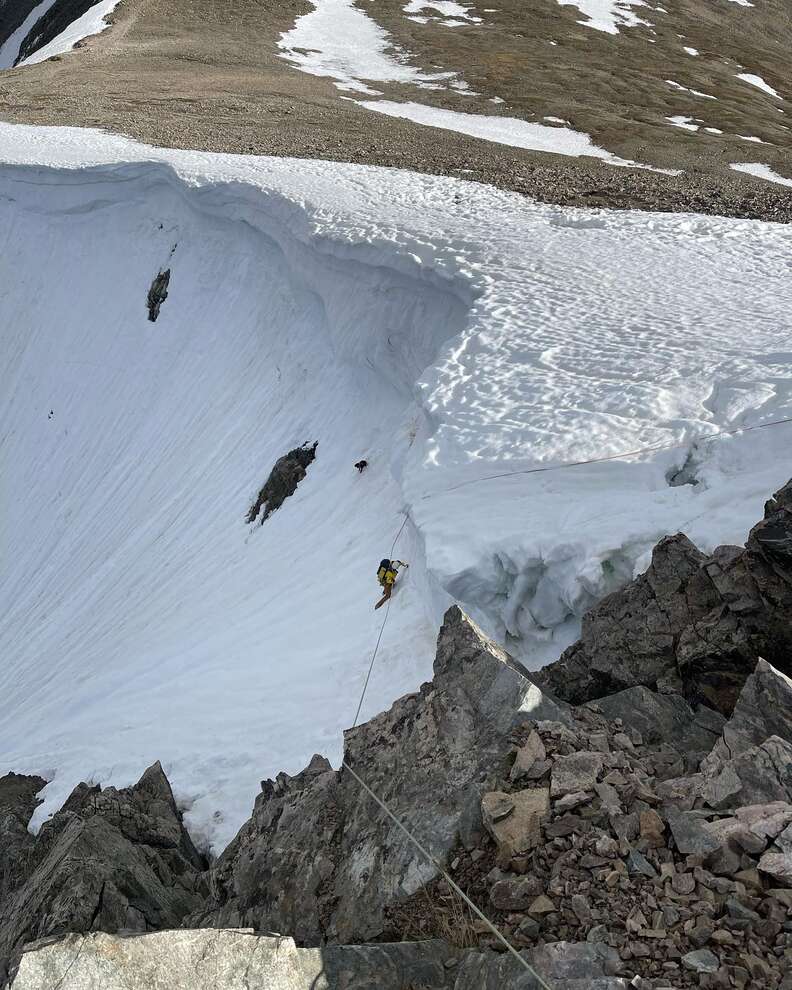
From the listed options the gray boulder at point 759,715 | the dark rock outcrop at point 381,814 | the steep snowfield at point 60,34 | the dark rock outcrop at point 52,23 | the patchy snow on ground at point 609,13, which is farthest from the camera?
the dark rock outcrop at point 52,23

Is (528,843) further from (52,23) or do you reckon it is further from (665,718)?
(52,23)

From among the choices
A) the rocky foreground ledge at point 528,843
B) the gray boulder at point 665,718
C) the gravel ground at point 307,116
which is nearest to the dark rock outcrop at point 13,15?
the gravel ground at point 307,116

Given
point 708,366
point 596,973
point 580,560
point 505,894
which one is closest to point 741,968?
point 596,973

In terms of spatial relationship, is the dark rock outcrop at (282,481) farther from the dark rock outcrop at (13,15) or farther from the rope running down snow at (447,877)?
the dark rock outcrop at (13,15)

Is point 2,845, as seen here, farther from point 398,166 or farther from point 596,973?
point 398,166

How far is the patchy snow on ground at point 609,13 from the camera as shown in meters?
49.8

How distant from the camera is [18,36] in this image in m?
60.5

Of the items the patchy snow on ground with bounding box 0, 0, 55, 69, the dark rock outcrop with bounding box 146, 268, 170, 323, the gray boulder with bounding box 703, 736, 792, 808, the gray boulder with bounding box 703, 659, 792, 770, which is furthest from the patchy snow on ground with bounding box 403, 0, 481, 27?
the gray boulder with bounding box 703, 736, 792, 808

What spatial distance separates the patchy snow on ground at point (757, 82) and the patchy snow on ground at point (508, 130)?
58.4ft

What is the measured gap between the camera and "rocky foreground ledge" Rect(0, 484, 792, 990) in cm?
410

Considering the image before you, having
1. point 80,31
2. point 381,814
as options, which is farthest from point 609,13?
point 381,814

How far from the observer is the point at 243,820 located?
8531 mm

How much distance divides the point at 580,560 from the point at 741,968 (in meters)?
4.41

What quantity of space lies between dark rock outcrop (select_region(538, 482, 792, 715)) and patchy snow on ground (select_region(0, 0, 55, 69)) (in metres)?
64.6
